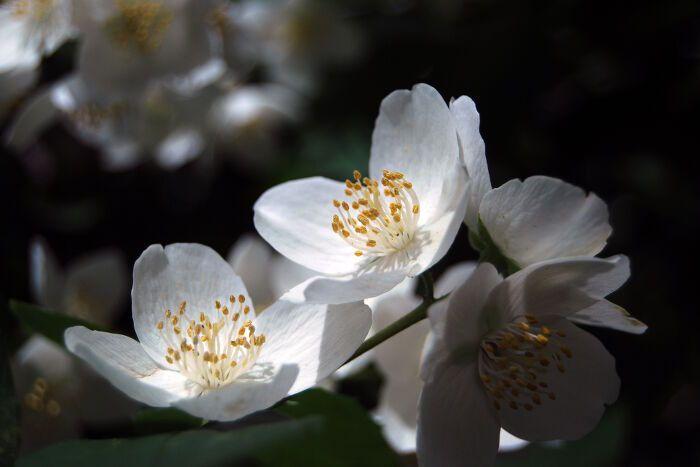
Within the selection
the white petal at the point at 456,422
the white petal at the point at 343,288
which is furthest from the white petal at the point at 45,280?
the white petal at the point at 456,422

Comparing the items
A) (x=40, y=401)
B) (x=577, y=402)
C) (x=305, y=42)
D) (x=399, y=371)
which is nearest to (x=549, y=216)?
(x=577, y=402)

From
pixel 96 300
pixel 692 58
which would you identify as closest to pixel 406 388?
pixel 96 300

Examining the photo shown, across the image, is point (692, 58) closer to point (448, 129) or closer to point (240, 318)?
point (448, 129)

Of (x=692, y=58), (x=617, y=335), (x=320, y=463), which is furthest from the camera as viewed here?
(x=692, y=58)

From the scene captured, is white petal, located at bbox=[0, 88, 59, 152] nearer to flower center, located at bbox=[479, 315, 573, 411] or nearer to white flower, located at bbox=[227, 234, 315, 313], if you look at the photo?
white flower, located at bbox=[227, 234, 315, 313]

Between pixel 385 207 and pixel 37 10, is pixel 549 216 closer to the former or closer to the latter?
pixel 385 207

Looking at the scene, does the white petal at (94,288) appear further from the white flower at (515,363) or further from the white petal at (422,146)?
the white flower at (515,363)
